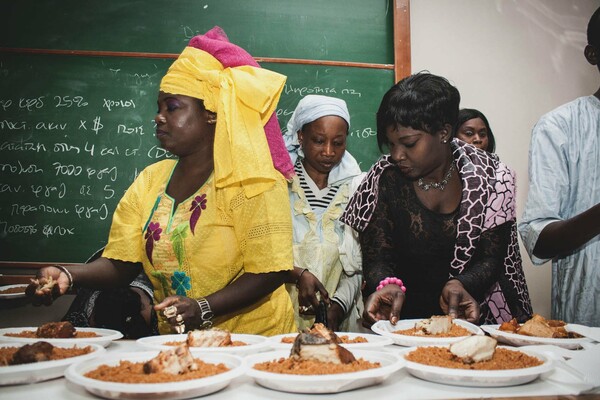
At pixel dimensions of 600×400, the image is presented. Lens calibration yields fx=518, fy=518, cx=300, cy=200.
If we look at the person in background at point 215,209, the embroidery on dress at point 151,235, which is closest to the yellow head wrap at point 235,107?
the person in background at point 215,209

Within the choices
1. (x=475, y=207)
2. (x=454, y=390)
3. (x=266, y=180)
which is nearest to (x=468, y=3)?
(x=475, y=207)

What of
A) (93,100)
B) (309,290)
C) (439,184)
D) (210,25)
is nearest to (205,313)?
(309,290)

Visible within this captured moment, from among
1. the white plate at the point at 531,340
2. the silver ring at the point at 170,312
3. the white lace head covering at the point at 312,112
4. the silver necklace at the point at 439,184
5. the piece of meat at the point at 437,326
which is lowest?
the white plate at the point at 531,340

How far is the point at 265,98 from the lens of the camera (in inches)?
69.9

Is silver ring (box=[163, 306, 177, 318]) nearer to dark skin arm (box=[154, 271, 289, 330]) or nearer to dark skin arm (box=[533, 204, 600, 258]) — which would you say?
dark skin arm (box=[154, 271, 289, 330])

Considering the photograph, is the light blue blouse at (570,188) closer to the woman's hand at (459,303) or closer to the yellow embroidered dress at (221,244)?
the woman's hand at (459,303)

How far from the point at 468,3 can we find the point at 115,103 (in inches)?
97.3

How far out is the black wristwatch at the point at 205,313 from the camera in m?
1.55

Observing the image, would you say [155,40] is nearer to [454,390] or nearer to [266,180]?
[266,180]

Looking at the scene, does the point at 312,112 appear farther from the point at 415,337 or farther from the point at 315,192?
the point at 415,337

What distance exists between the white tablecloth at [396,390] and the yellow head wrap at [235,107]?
83 cm

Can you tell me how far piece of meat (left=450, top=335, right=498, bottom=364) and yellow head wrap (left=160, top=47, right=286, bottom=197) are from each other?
870mm

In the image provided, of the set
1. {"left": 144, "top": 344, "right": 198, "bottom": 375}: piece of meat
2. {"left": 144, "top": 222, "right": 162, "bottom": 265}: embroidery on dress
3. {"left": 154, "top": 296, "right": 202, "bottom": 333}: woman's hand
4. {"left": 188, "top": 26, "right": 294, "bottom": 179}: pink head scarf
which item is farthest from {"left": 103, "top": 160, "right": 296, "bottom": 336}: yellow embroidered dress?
{"left": 144, "top": 344, "right": 198, "bottom": 375}: piece of meat

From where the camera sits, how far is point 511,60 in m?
3.64
